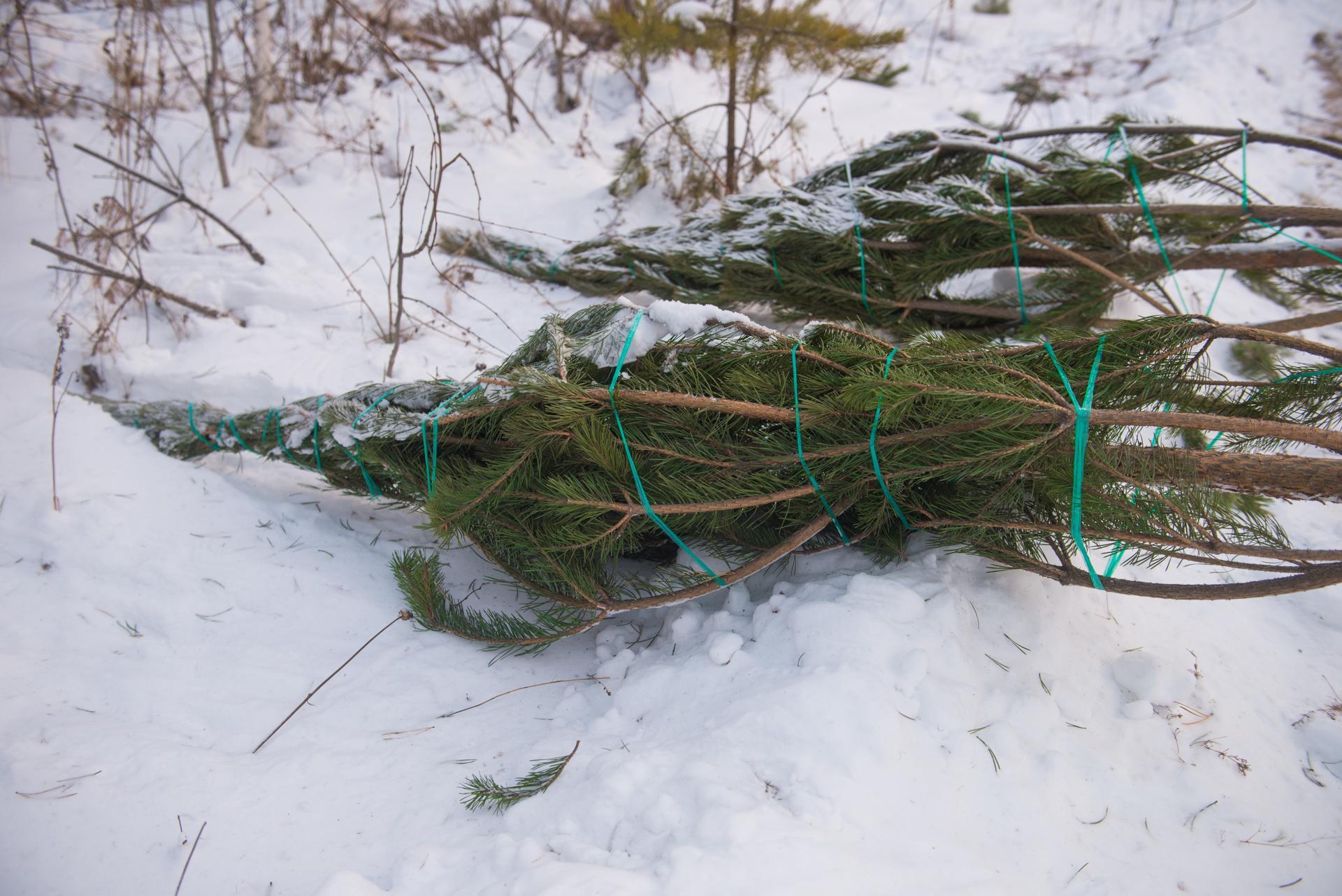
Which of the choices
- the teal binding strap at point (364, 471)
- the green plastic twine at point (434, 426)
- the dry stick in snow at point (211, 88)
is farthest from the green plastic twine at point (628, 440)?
the dry stick in snow at point (211, 88)

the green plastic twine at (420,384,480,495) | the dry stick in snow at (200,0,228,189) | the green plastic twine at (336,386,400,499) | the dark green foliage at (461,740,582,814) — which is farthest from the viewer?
the dry stick in snow at (200,0,228,189)

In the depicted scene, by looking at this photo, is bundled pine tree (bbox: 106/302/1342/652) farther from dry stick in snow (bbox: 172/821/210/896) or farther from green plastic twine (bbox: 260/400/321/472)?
dry stick in snow (bbox: 172/821/210/896)

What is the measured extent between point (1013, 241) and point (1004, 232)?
46 mm

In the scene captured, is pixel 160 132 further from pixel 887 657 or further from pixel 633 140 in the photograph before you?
pixel 887 657

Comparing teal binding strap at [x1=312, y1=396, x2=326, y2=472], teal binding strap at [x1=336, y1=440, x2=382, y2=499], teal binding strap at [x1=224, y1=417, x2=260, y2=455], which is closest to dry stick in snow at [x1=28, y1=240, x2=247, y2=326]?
teal binding strap at [x1=224, y1=417, x2=260, y2=455]

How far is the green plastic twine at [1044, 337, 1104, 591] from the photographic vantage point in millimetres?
1305

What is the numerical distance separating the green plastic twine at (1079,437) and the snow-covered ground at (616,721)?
300 mm

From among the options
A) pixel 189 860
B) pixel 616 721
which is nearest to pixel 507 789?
pixel 616 721

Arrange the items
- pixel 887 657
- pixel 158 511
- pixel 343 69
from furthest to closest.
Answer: pixel 343 69, pixel 158 511, pixel 887 657

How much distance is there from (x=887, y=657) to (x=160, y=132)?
225 inches

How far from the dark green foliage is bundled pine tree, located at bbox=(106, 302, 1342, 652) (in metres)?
0.37

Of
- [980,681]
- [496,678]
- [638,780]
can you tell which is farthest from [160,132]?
[980,681]

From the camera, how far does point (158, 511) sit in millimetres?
2139

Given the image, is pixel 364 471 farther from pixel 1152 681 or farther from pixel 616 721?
pixel 1152 681
